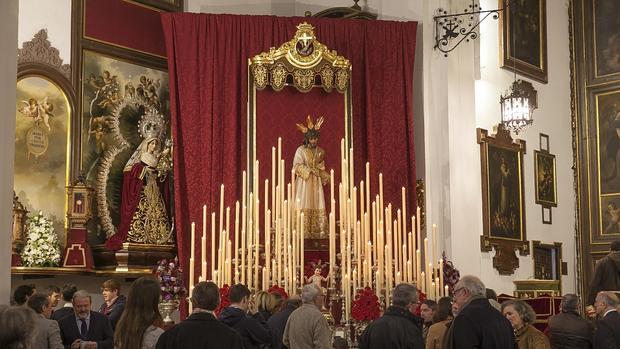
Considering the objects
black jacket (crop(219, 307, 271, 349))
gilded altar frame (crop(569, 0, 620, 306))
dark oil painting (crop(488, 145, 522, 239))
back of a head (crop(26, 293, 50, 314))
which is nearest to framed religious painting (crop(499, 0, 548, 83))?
gilded altar frame (crop(569, 0, 620, 306))

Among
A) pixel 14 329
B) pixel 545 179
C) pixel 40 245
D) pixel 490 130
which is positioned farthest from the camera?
pixel 545 179

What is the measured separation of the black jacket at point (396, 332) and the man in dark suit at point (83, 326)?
259 centimetres

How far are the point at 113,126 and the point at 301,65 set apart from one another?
129 inches

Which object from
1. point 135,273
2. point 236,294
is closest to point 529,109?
point 135,273

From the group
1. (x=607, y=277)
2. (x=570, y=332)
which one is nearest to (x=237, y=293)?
(x=570, y=332)

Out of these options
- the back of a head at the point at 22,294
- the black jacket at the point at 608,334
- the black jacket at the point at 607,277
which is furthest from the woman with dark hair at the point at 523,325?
the black jacket at the point at 607,277

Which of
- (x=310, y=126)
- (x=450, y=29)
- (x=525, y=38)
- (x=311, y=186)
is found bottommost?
(x=311, y=186)

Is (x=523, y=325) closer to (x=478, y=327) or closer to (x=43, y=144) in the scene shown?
(x=478, y=327)

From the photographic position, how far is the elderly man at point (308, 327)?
8922 mm

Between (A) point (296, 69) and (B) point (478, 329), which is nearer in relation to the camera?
(B) point (478, 329)

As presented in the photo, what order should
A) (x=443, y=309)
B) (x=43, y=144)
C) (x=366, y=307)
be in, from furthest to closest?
(x=43, y=144) < (x=366, y=307) < (x=443, y=309)

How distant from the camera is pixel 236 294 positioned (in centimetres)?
823

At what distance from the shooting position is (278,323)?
9.64 metres

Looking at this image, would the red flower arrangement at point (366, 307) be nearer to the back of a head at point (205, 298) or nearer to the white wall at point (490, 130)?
the white wall at point (490, 130)
